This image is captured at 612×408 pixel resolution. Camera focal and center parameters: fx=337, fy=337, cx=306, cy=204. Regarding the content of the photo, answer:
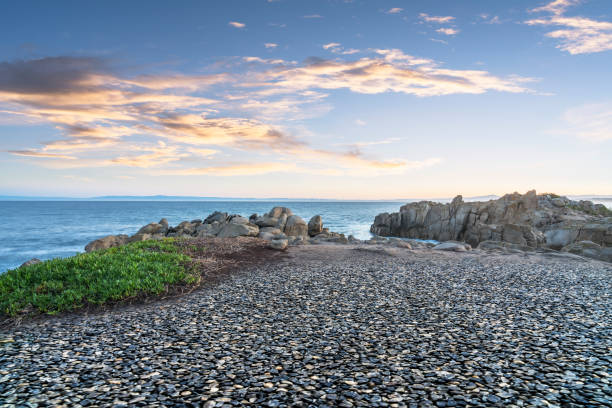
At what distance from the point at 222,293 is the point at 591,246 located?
2284 cm

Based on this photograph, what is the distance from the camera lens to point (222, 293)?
11719 mm

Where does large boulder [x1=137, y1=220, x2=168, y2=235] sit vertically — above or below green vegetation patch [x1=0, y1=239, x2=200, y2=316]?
below

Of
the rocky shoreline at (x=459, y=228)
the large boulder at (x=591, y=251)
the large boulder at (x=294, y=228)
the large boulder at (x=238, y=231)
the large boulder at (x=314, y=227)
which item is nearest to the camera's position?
the large boulder at (x=591, y=251)

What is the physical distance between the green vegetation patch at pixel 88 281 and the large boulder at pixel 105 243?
12480 millimetres

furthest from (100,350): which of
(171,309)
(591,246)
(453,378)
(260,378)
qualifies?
(591,246)

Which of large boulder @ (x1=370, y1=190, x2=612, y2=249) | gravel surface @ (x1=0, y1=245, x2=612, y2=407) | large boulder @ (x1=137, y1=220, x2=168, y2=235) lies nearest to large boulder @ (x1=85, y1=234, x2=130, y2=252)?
large boulder @ (x1=137, y1=220, x2=168, y2=235)

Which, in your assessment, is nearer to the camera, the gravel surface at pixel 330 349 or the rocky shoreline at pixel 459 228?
the gravel surface at pixel 330 349

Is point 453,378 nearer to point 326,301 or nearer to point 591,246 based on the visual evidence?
point 326,301

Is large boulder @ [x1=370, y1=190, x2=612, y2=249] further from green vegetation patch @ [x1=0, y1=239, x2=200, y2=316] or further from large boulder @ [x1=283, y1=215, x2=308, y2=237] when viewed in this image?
green vegetation patch @ [x1=0, y1=239, x2=200, y2=316]

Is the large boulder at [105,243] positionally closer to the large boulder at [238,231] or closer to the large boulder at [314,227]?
the large boulder at [238,231]

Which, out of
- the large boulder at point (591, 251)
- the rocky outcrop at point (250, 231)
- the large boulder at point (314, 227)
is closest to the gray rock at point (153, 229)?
the rocky outcrop at point (250, 231)

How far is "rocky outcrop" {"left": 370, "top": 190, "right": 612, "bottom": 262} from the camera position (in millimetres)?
30233

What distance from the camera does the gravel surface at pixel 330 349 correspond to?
520cm

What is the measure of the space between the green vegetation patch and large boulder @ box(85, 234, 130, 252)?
12480 mm
